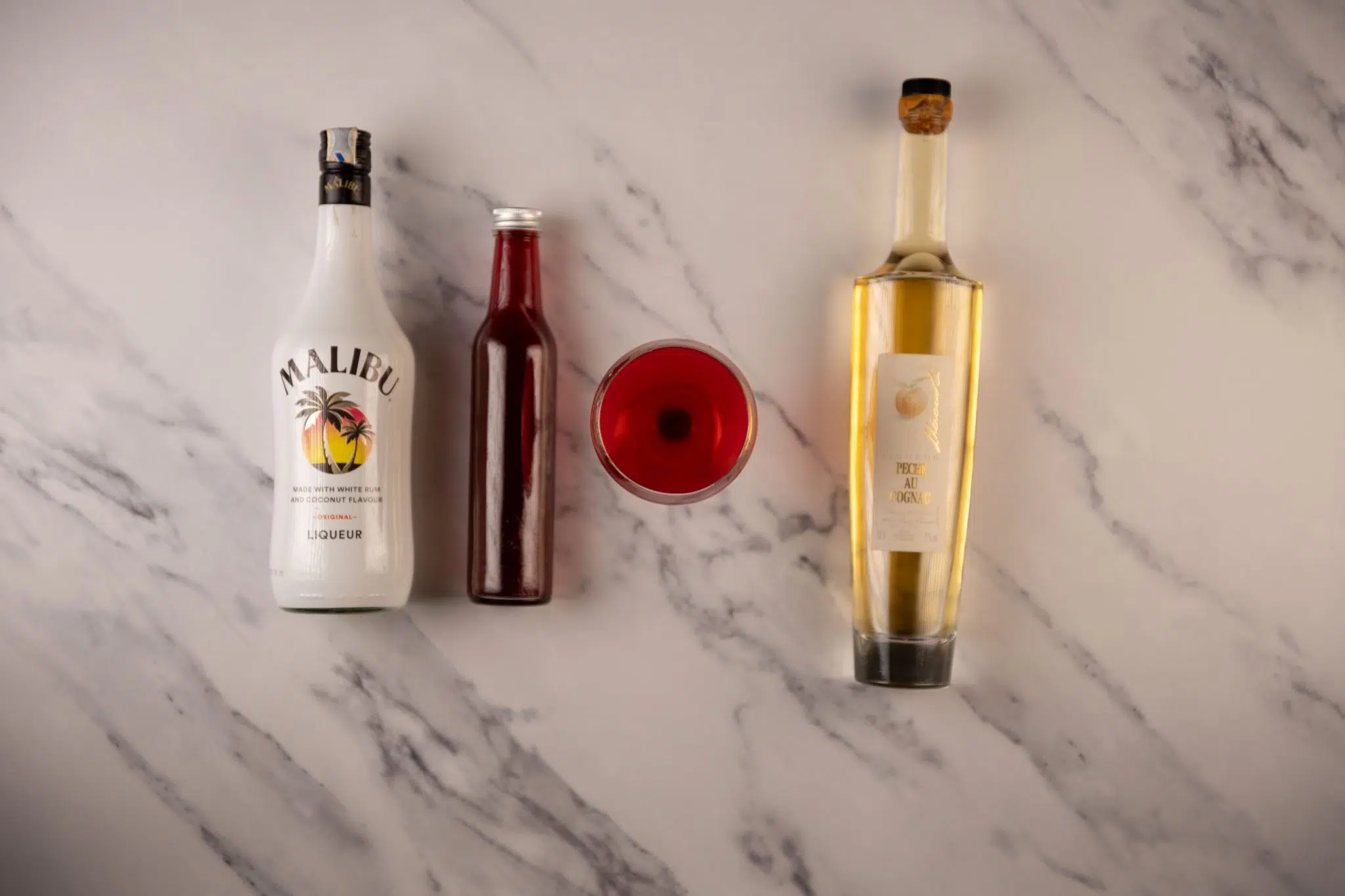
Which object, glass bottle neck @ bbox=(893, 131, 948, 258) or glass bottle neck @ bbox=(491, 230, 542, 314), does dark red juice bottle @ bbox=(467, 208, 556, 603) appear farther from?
glass bottle neck @ bbox=(893, 131, 948, 258)

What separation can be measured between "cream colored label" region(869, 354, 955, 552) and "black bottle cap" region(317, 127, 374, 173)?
45 cm

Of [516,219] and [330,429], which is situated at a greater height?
[516,219]

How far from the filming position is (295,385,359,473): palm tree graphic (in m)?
0.79

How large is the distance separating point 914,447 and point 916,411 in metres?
0.03

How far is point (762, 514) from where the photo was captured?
0.88 meters

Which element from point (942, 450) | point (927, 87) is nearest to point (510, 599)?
point (942, 450)

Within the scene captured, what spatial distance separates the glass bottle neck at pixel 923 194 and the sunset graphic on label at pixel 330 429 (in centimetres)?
46

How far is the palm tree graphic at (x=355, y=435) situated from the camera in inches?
31.4

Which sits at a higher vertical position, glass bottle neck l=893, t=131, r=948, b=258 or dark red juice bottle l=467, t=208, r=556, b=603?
glass bottle neck l=893, t=131, r=948, b=258

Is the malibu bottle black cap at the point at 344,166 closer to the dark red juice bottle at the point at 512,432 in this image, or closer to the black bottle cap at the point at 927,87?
the dark red juice bottle at the point at 512,432

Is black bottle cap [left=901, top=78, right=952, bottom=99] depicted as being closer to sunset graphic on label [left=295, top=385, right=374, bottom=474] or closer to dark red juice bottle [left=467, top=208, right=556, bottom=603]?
dark red juice bottle [left=467, top=208, right=556, bottom=603]

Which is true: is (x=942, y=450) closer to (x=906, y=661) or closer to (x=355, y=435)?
(x=906, y=661)

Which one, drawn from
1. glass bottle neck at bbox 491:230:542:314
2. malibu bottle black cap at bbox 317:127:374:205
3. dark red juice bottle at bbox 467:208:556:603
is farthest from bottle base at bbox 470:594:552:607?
malibu bottle black cap at bbox 317:127:374:205

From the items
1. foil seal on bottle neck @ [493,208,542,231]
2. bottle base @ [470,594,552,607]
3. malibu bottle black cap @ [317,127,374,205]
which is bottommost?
bottle base @ [470,594,552,607]
